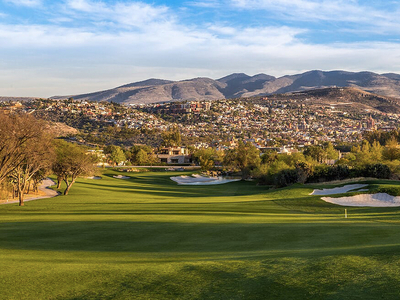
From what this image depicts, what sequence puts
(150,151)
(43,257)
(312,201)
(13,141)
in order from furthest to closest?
(150,151) → (312,201) → (13,141) → (43,257)

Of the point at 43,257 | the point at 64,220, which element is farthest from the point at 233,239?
the point at 64,220

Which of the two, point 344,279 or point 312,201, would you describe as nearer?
point 344,279

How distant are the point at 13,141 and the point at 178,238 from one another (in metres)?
20.4

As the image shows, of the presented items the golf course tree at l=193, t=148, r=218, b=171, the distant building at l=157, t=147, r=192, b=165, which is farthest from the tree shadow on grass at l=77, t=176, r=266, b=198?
the distant building at l=157, t=147, r=192, b=165

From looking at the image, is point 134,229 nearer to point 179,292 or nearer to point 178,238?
point 178,238

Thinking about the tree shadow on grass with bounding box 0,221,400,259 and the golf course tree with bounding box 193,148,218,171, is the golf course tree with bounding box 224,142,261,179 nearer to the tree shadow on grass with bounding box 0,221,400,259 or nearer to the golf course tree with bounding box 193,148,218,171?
the golf course tree with bounding box 193,148,218,171

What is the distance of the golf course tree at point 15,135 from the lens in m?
32.2

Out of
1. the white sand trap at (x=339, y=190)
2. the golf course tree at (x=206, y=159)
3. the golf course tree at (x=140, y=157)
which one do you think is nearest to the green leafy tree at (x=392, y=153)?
the white sand trap at (x=339, y=190)

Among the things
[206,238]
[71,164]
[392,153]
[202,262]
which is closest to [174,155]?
[392,153]

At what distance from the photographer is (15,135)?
32906mm

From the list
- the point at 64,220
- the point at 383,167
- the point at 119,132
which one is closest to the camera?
the point at 64,220

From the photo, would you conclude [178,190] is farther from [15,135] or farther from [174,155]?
[174,155]

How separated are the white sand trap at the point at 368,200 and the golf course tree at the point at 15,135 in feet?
77.5

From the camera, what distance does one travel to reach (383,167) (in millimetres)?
55969
